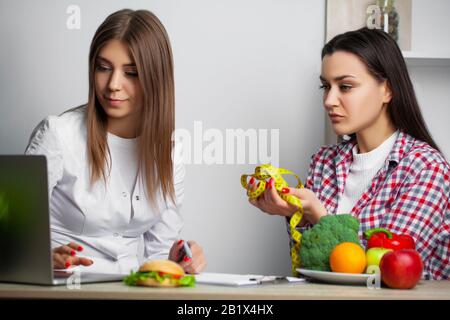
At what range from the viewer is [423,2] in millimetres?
3062

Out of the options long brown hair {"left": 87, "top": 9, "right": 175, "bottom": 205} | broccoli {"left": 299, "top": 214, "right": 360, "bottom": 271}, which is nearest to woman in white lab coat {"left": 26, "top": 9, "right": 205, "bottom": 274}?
long brown hair {"left": 87, "top": 9, "right": 175, "bottom": 205}

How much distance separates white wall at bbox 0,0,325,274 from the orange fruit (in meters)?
1.48

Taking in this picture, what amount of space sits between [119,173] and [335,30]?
1.17 metres

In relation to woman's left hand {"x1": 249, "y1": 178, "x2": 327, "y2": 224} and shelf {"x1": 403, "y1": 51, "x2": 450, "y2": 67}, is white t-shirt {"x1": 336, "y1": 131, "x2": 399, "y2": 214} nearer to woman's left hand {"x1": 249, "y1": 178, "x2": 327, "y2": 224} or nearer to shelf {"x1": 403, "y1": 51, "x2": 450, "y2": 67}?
woman's left hand {"x1": 249, "y1": 178, "x2": 327, "y2": 224}

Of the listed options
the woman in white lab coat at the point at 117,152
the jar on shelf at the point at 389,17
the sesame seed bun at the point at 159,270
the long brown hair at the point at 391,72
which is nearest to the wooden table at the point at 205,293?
the sesame seed bun at the point at 159,270

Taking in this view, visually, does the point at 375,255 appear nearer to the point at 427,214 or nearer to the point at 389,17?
the point at 427,214

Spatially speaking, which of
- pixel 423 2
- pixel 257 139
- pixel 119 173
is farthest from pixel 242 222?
pixel 423 2

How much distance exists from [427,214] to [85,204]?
1.09 metres

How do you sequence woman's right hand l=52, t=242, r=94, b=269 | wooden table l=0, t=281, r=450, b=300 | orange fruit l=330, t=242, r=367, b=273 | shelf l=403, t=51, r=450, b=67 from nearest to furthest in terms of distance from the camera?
1. wooden table l=0, t=281, r=450, b=300
2. orange fruit l=330, t=242, r=367, b=273
3. woman's right hand l=52, t=242, r=94, b=269
4. shelf l=403, t=51, r=450, b=67

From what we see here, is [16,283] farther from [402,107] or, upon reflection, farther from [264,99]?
[264,99]

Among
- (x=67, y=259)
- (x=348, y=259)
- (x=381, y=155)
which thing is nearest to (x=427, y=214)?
(x=381, y=155)

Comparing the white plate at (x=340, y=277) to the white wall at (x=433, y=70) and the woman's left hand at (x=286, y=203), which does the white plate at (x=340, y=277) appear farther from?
the white wall at (x=433, y=70)

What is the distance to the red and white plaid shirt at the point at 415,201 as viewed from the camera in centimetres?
214

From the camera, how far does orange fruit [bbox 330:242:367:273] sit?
159 centimetres
